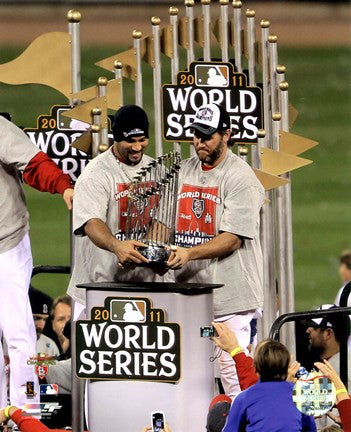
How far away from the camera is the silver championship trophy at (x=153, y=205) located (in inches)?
330

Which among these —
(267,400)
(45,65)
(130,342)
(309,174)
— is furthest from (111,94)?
(309,174)

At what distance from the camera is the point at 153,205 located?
8.40m

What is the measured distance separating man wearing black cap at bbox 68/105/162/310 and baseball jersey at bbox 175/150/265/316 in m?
0.24

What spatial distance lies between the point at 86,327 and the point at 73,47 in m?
1.74

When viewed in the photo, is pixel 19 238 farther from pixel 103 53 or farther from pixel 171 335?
pixel 103 53

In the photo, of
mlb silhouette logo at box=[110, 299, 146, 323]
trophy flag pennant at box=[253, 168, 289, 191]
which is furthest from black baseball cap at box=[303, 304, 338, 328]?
mlb silhouette logo at box=[110, 299, 146, 323]

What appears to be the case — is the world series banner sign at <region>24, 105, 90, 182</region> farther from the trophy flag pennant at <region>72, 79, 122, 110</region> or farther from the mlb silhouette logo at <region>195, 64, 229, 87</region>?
the mlb silhouette logo at <region>195, 64, 229, 87</region>

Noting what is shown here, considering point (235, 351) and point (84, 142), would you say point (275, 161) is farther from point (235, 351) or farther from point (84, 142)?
point (235, 351)

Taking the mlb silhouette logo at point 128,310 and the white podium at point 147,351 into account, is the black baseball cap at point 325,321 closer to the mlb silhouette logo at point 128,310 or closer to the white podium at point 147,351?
the white podium at point 147,351

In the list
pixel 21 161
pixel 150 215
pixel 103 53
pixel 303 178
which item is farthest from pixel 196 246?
pixel 103 53

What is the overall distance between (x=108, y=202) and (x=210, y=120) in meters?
0.61

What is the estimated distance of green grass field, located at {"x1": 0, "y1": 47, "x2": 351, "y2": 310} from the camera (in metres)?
18.8

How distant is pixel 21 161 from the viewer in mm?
8703

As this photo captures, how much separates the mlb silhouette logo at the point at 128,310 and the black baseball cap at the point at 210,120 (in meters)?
0.89
